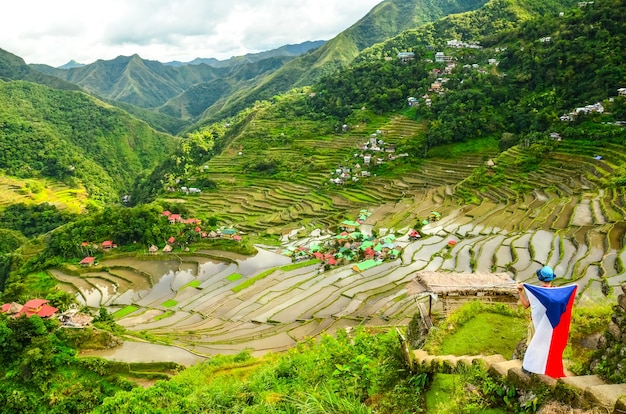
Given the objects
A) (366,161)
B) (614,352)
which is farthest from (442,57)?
(614,352)

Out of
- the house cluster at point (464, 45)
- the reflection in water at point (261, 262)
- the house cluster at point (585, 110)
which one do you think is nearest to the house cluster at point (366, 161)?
the house cluster at point (585, 110)

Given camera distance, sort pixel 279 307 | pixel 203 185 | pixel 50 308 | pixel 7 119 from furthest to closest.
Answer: pixel 7 119
pixel 203 185
pixel 279 307
pixel 50 308

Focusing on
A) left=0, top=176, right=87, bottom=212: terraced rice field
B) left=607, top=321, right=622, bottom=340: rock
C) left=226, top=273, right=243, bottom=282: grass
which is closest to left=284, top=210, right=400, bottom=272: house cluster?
left=226, top=273, right=243, bottom=282: grass

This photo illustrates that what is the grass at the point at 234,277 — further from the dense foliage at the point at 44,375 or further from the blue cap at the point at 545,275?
the blue cap at the point at 545,275

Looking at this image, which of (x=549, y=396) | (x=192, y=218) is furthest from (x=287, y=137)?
(x=549, y=396)

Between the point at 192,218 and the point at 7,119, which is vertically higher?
the point at 7,119

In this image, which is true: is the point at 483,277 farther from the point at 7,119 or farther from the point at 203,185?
the point at 7,119

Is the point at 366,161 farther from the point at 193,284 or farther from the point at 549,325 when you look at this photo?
the point at 549,325
